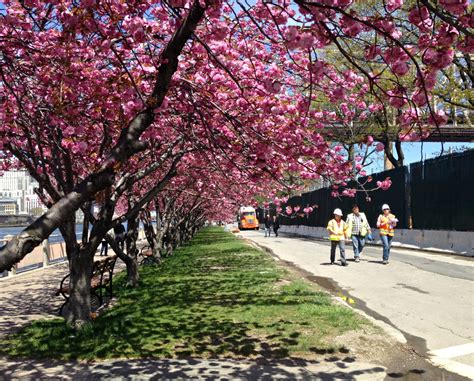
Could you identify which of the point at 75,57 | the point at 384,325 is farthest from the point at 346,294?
the point at 75,57

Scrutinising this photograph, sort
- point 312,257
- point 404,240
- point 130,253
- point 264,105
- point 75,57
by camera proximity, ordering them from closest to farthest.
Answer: point 75,57
point 264,105
point 130,253
point 312,257
point 404,240

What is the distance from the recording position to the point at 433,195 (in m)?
23.1

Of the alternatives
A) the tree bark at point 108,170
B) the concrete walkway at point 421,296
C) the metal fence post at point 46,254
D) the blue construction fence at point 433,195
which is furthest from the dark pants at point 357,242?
the tree bark at point 108,170

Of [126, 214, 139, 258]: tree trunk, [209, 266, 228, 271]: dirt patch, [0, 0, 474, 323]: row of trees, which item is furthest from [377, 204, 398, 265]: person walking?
[126, 214, 139, 258]: tree trunk

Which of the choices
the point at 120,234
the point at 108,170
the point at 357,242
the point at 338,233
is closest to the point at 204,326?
the point at 108,170

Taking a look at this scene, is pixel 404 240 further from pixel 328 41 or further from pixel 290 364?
pixel 328 41

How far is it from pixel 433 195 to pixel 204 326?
18434 mm

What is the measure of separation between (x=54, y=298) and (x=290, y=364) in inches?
292

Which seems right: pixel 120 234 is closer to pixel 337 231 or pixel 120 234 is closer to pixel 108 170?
pixel 337 231

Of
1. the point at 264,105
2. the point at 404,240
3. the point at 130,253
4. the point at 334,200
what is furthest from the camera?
the point at 334,200

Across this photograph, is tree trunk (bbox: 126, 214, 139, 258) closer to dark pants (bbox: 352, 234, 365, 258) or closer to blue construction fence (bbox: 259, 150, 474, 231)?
dark pants (bbox: 352, 234, 365, 258)

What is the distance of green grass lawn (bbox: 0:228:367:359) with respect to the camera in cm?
631

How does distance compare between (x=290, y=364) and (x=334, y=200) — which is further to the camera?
(x=334, y=200)

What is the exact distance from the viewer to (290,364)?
5613 millimetres
